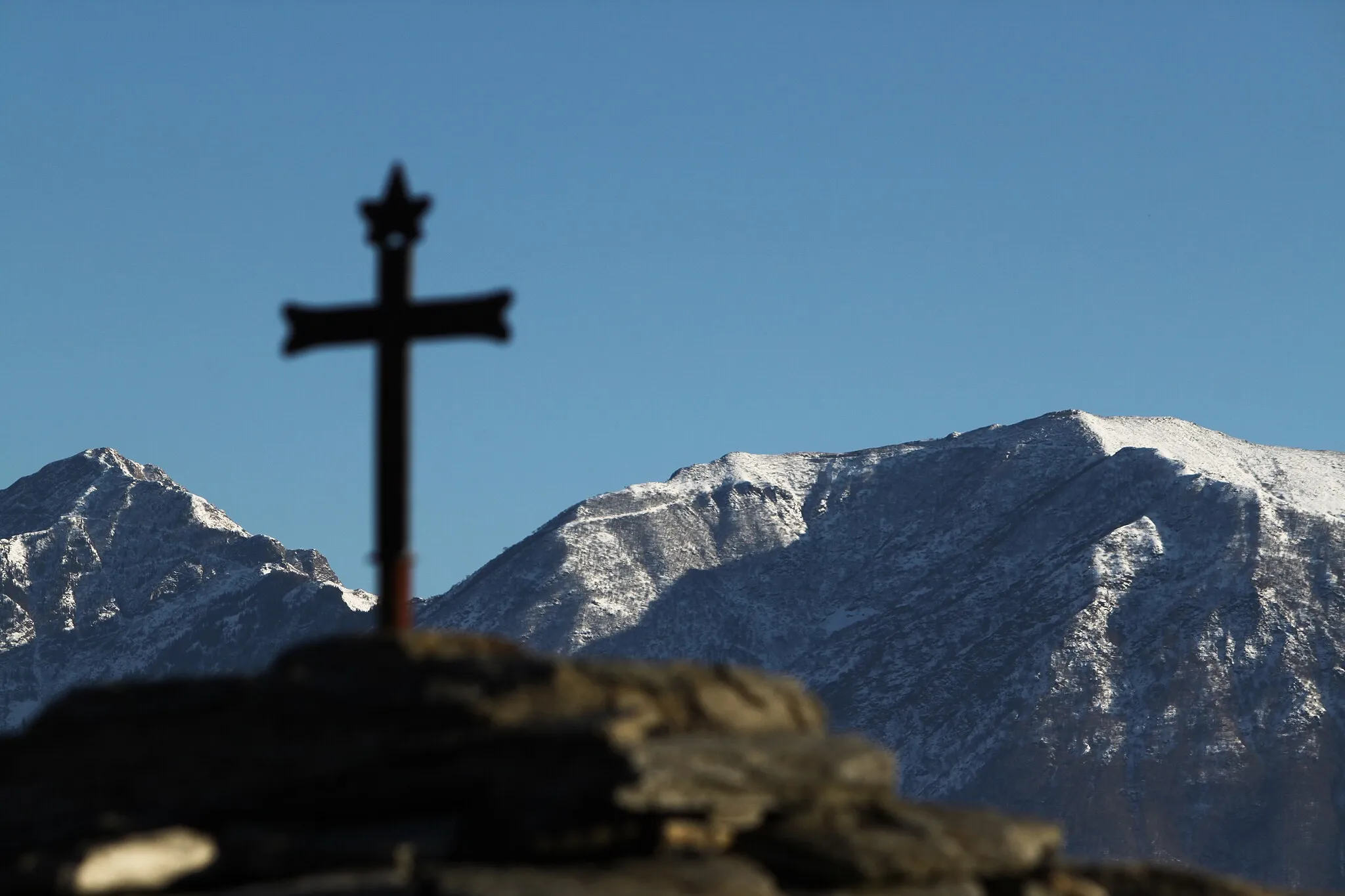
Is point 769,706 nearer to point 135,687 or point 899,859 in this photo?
point 899,859

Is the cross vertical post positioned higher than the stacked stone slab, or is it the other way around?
the cross vertical post

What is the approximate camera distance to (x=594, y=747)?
57.5 ft

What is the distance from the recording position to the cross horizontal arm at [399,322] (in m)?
21.1

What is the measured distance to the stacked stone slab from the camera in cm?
1739

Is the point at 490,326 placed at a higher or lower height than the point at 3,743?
higher

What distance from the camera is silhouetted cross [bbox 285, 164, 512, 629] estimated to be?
21.2 m

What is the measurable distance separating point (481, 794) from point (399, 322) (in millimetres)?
5635

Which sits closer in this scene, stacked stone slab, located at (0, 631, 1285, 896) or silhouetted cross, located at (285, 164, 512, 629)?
stacked stone slab, located at (0, 631, 1285, 896)

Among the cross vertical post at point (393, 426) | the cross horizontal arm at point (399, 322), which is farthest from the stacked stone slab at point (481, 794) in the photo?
the cross horizontal arm at point (399, 322)

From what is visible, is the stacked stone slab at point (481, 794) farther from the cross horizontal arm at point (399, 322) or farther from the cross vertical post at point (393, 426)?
the cross horizontal arm at point (399, 322)

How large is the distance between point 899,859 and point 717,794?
1.64 m

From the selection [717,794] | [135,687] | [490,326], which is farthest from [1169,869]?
[135,687]

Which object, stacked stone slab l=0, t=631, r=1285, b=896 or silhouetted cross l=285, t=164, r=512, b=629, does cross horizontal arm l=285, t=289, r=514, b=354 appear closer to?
silhouetted cross l=285, t=164, r=512, b=629

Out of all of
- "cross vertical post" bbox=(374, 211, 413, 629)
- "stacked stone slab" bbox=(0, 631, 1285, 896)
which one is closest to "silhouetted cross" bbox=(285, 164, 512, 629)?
"cross vertical post" bbox=(374, 211, 413, 629)
